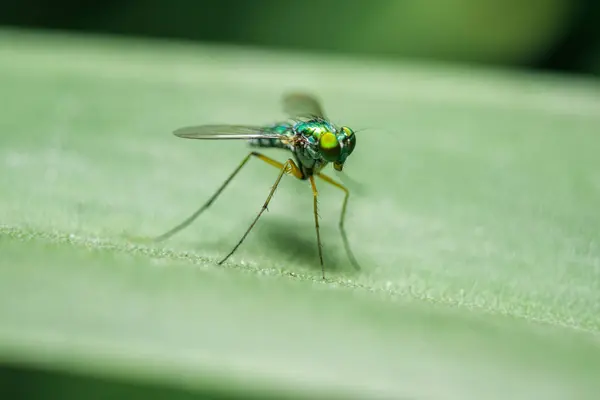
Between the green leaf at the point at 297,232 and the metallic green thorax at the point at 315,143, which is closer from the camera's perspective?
the green leaf at the point at 297,232

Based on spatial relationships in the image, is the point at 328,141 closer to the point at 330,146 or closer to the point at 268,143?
the point at 330,146

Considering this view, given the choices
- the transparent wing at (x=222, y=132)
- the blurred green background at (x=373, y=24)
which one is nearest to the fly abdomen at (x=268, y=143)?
the transparent wing at (x=222, y=132)

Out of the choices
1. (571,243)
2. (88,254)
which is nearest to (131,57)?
(88,254)

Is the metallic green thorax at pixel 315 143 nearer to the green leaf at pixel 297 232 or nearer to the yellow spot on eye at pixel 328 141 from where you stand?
the yellow spot on eye at pixel 328 141

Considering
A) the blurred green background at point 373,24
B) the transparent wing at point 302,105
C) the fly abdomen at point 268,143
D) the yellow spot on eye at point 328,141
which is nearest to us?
the yellow spot on eye at point 328,141

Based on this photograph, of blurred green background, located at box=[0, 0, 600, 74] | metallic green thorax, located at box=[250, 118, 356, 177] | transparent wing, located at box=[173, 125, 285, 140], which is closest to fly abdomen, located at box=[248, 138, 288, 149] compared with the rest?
metallic green thorax, located at box=[250, 118, 356, 177]

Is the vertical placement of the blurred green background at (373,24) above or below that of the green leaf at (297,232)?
above
